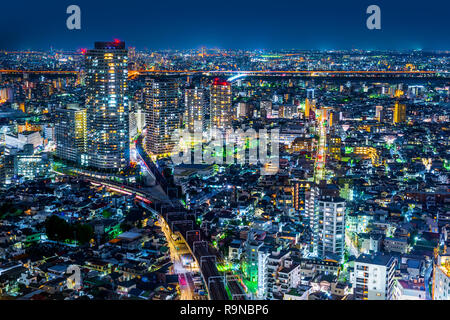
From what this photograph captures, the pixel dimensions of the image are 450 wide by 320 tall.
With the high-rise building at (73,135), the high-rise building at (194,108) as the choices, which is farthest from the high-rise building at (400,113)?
the high-rise building at (73,135)

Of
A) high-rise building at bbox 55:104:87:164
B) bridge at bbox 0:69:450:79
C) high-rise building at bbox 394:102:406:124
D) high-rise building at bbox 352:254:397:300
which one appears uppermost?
bridge at bbox 0:69:450:79

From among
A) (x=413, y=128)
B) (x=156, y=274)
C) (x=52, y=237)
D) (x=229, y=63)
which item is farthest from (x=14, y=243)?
(x=229, y=63)

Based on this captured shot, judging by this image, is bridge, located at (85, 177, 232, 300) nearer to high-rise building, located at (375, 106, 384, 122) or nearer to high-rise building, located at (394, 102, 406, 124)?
high-rise building, located at (375, 106, 384, 122)

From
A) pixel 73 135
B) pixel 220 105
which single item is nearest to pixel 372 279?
pixel 73 135

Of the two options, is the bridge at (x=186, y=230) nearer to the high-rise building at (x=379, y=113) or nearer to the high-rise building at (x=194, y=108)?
the high-rise building at (x=194, y=108)

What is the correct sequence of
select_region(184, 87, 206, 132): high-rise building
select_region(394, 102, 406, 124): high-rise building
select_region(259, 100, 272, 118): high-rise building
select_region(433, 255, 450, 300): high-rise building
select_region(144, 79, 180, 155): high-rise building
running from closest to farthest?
select_region(433, 255, 450, 300): high-rise building
select_region(144, 79, 180, 155): high-rise building
select_region(184, 87, 206, 132): high-rise building
select_region(394, 102, 406, 124): high-rise building
select_region(259, 100, 272, 118): high-rise building

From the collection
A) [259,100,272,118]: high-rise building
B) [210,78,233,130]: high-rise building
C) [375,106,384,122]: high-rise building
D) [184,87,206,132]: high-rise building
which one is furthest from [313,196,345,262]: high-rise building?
[259,100,272,118]: high-rise building
